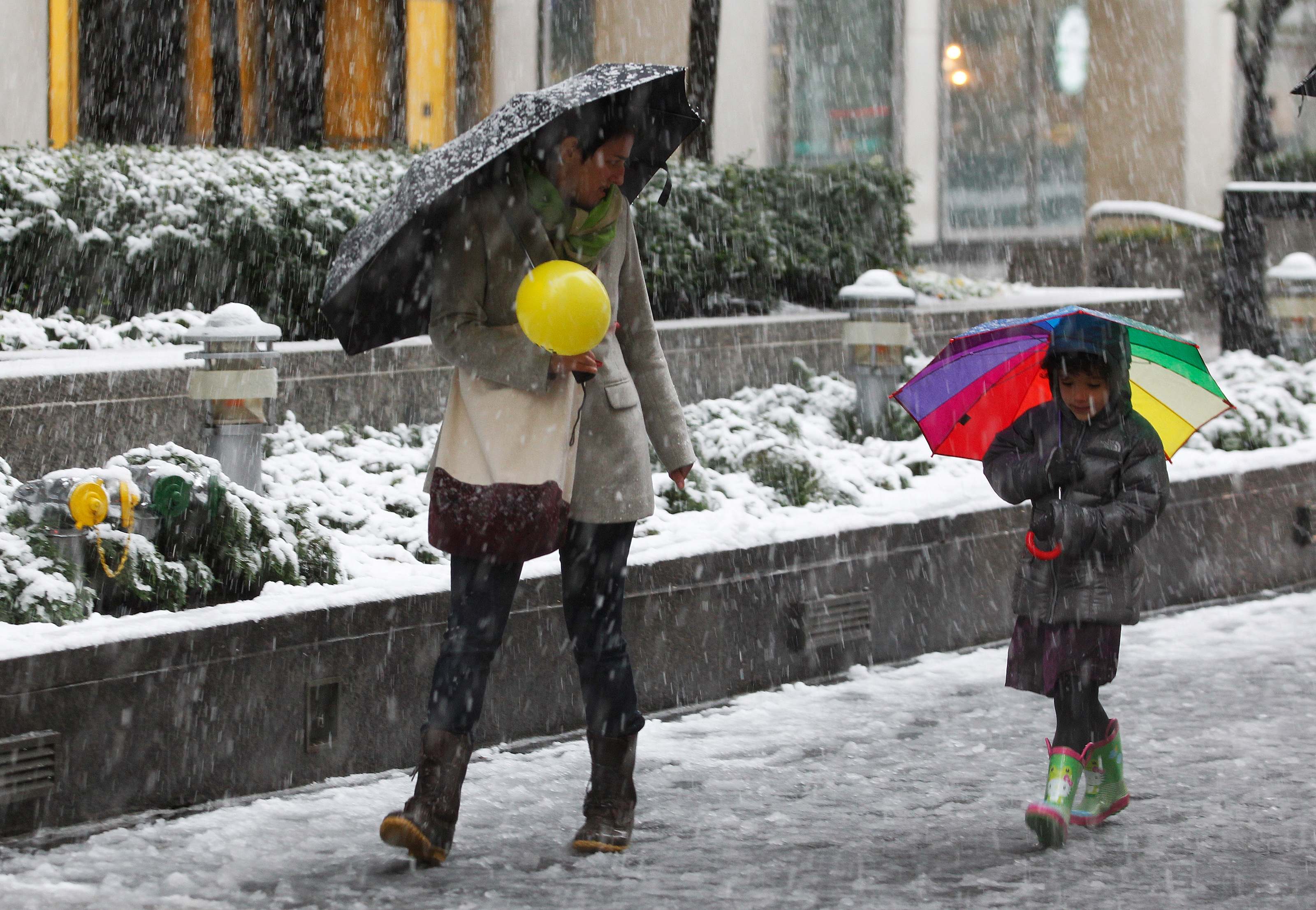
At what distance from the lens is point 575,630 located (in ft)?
15.4

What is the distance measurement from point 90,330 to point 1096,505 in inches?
195

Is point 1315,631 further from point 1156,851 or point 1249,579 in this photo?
point 1156,851

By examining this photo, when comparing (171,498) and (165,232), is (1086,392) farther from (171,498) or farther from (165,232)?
(165,232)

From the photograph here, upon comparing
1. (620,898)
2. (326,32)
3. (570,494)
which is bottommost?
(620,898)

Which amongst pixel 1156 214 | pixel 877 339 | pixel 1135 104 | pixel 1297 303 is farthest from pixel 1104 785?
pixel 1135 104

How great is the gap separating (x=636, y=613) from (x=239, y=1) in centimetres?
1165

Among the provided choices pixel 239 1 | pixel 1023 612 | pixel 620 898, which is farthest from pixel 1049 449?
pixel 239 1

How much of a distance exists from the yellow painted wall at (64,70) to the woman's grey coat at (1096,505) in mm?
11421

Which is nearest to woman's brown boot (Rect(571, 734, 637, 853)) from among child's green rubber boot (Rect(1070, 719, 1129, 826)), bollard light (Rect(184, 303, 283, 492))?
child's green rubber boot (Rect(1070, 719, 1129, 826))

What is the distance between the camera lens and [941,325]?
1095 cm

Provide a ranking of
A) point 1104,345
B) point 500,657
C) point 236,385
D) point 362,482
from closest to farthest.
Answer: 1. point 1104,345
2. point 500,657
3. point 236,385
4. point 362,482

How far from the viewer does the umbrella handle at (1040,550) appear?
476cm

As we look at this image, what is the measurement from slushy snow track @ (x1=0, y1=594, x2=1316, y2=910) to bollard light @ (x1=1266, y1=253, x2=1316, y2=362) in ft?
23.2

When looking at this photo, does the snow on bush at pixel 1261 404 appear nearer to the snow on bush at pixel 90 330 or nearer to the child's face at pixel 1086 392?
the child's face at pixel 1086 392
